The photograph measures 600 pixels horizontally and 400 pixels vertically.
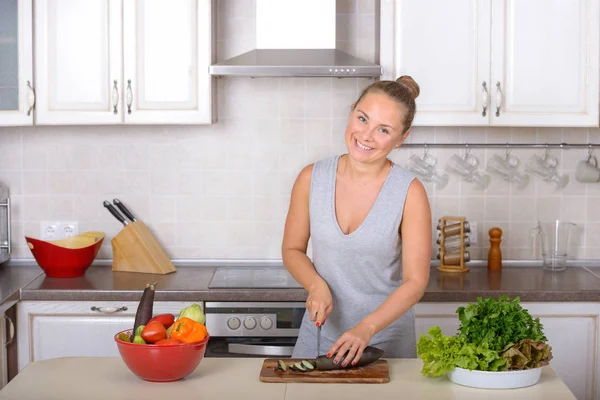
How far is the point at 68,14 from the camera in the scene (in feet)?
11.0

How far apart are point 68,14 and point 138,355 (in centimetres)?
182

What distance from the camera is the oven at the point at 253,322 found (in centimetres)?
324

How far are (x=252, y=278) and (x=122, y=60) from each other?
1021mm

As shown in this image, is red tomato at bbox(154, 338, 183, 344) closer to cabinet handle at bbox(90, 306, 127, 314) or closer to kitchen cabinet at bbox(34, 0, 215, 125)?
cabinet handle at bbox(90, 306, 127, 314)

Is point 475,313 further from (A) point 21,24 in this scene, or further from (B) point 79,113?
(A) point 21,24

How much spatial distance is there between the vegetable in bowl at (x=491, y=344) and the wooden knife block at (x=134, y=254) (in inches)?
69.5

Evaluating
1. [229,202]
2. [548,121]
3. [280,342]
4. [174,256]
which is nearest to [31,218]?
[174,256]

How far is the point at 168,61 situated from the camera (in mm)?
3371

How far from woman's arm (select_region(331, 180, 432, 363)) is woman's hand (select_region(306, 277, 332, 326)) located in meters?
0.11

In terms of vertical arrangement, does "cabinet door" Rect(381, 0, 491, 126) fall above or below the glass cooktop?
above

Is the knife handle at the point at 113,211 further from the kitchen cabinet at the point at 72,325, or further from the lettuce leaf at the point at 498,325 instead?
the lettuce leaf at the point at 498,325

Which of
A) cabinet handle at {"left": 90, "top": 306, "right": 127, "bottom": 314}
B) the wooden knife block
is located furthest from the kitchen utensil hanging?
cabinet handle at {"left": 90, "top": 306, "right": 127, "bottom": 314}

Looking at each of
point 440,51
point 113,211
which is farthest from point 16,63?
point 440,51

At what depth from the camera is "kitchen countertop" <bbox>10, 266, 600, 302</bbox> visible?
321 centimetres
